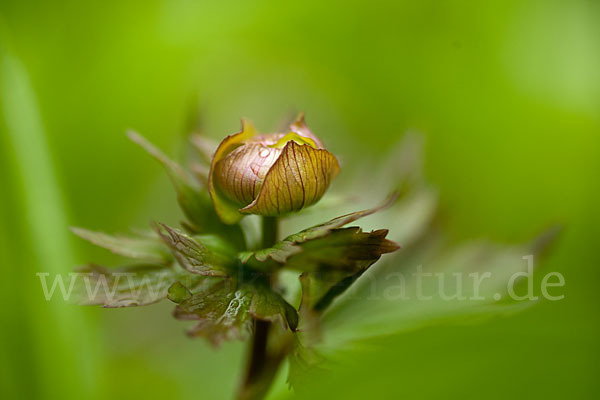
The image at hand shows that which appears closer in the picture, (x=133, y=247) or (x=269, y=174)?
(x=269, y=174)

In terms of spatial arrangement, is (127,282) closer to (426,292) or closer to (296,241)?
(296,241)

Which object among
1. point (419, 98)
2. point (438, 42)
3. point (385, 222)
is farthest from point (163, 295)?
point (438, 42)

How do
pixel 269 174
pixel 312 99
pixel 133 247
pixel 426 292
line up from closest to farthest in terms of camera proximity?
pixel 269 174, pixel 133 247, pixel 426 292, pixel 312 99

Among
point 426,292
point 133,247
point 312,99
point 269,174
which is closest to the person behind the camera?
point 269,174

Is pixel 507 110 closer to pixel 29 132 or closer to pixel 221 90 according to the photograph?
pixel 221 90

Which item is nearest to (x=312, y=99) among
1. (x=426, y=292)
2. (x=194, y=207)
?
(x=426, y=292)

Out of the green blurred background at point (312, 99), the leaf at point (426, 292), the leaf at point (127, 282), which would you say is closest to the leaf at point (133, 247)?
the leaf at point (127, 282)

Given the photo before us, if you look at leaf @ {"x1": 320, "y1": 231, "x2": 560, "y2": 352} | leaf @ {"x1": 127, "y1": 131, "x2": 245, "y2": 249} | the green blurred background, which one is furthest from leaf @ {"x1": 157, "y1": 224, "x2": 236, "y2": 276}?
the green blurred background

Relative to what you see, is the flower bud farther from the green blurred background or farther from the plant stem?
the green blurred background
